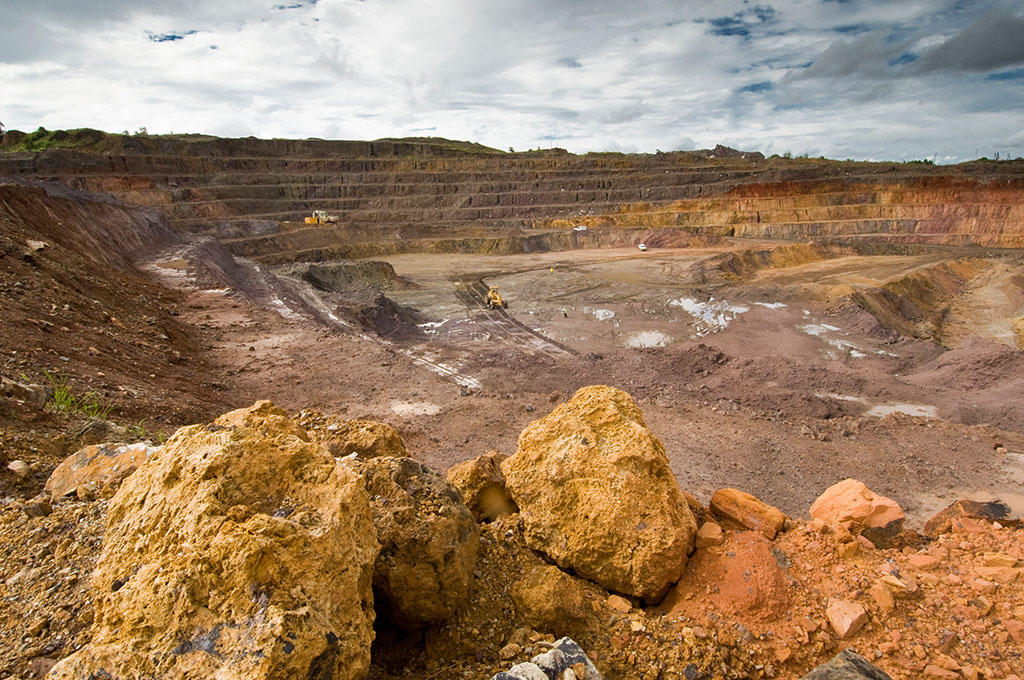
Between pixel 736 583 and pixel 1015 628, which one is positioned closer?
pixel 1015 628

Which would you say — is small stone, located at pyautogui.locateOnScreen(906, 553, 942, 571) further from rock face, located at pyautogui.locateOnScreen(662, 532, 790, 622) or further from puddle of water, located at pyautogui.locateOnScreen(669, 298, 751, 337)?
puddle of water, located at pyautogui.locateOnScreen(669, 298, 751, 337)

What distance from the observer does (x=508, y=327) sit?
25719 millimetres

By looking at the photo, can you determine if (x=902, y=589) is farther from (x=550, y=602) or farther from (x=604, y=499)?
(x=550, y=602)

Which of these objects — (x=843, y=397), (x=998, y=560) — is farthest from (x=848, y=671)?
(x=843, y=397)

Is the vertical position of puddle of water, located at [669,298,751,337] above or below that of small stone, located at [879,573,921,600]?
below

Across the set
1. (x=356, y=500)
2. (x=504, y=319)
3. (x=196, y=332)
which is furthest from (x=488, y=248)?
(x=356, y=500)

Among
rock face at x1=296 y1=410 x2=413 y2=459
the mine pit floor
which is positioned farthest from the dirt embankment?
rock face at x1=296 y1=410 x2=413 y2=459

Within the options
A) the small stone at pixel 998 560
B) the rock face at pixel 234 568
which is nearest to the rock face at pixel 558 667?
the rock face at pixel 234 568

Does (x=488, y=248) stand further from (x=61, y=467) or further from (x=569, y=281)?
(x=61, y=467)

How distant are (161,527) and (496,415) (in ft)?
35.4

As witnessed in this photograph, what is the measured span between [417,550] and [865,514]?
15.6ft

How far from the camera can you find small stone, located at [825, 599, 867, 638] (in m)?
3.61

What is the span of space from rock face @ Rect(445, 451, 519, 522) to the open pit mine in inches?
1.1

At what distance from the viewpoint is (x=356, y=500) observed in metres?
2.70
